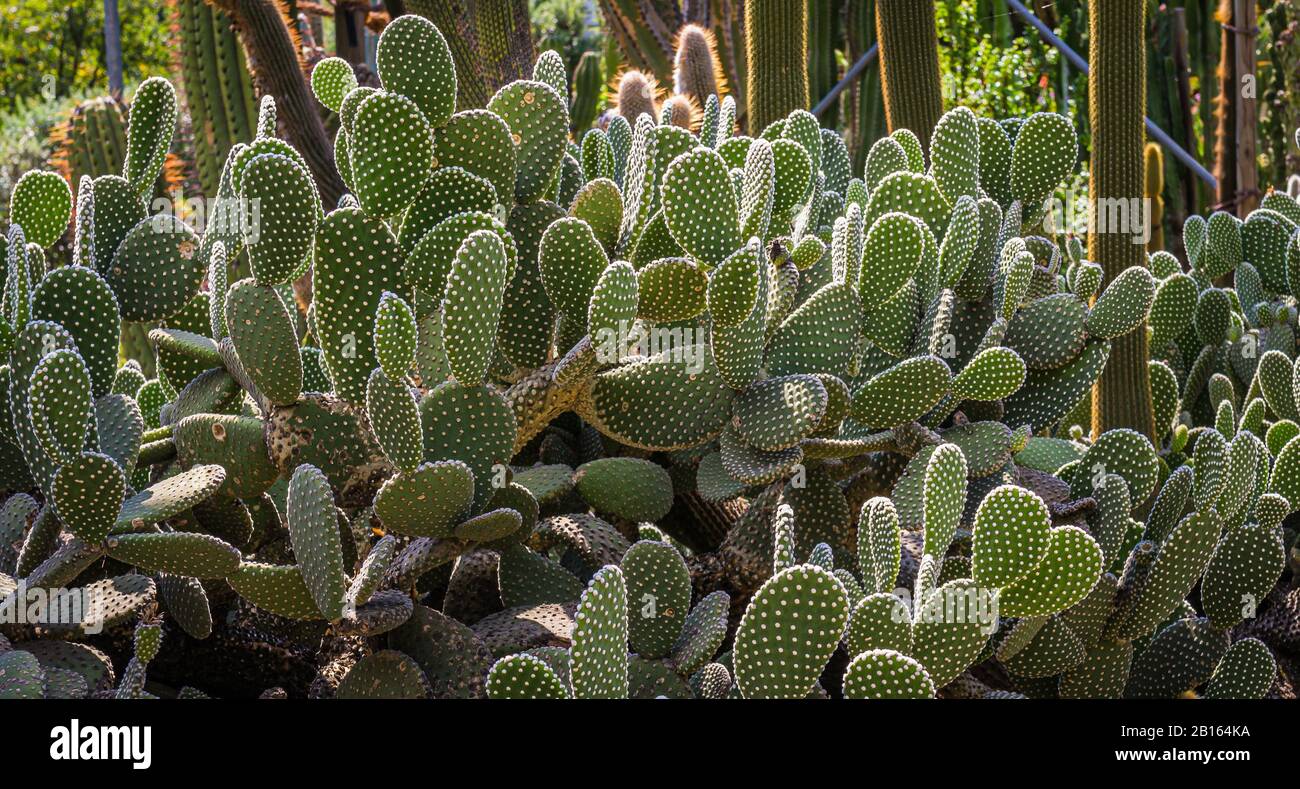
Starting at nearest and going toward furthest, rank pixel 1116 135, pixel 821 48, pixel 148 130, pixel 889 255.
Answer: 1. pixel 889 255
2. pixel 148 130
3. pixel 1116 135
4. pixel 821 48

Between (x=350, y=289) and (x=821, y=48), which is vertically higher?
(x=821, y=48)

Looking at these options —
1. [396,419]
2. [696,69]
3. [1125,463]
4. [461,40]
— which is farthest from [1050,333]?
[696,69]

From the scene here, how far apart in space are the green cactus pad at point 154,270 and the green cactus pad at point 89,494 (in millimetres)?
517

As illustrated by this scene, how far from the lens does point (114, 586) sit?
223 centimetres

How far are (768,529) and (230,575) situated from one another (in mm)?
1003

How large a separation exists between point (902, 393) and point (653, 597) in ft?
2.12

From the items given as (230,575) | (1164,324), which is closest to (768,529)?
(230,575)

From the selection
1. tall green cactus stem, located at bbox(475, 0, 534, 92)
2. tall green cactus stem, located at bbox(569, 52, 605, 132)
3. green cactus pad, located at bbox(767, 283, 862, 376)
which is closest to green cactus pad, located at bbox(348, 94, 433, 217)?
green cactus pad, located at bbox(767, 283, 862, 376)

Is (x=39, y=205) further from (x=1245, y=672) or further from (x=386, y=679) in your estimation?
(x=1245, y=672)

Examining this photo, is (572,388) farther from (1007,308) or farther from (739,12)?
(739,12)

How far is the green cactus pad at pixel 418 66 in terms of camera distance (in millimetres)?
2348

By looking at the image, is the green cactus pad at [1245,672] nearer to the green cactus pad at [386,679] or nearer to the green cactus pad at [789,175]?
the green cactus pad at [789,175]

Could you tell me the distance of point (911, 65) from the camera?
4.77 meters

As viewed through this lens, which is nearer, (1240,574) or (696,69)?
(1240,574)
